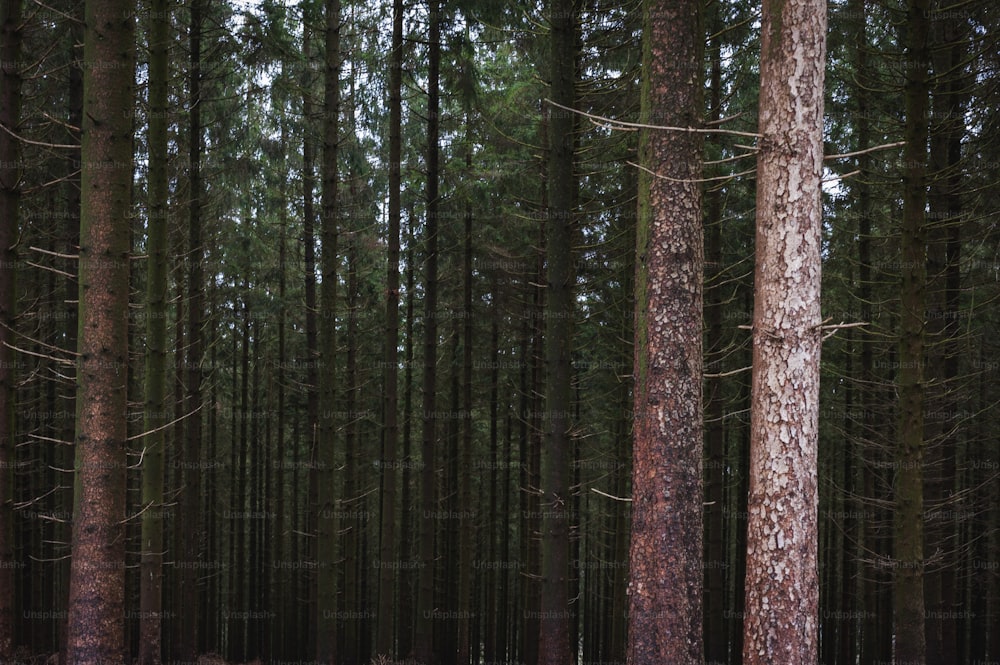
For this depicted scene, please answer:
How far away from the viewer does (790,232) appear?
198 inches

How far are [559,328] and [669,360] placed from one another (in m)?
3.88

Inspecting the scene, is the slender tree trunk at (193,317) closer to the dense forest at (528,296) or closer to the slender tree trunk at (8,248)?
the dense forest at (528,296)

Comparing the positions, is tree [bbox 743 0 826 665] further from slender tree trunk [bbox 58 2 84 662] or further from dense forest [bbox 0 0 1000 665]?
slender tree trunk [bbox 58 2 84 662]

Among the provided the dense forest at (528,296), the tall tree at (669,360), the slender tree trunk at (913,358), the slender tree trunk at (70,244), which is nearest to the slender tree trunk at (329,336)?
the dense forest at (528,296)

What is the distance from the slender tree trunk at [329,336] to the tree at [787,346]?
760 centimetres

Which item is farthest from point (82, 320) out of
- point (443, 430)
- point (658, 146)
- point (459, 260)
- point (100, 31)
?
point (443, 430)

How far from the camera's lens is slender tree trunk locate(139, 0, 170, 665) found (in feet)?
29.5

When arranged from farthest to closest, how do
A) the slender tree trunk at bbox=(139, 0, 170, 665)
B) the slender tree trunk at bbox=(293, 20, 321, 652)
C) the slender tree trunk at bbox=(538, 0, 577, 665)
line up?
the slender tree trunk at bbox=(293, 20, 321, 652) < the slender tree trunk at bbox=(538, 0, 577, 665) < the slender tree trunk at bbox=(139, 0, 170, 665)

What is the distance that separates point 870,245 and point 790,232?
45.7ft

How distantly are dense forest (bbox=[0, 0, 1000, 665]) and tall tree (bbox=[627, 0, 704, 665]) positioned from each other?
28mm

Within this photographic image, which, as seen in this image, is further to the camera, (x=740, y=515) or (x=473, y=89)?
(x=740, y=515)

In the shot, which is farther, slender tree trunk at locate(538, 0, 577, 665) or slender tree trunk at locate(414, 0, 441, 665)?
slender tree trunk at locate(414, 0, 441, 665)

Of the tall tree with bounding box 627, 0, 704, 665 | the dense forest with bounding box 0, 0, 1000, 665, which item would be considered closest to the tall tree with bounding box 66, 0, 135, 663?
the dense forest with bounding box 0, 0, 1000, 665

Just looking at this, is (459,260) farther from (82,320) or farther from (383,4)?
(82,320)
